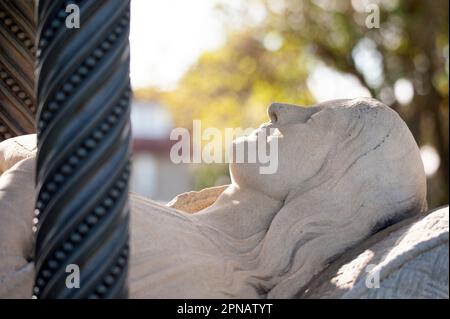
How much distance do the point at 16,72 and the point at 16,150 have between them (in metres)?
0.84

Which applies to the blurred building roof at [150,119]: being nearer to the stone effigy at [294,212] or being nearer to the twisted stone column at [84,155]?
the stone effigy at [294,212]

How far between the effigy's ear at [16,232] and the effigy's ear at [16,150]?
278 mm

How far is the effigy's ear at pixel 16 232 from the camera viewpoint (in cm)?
313

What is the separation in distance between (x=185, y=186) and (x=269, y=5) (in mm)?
14547

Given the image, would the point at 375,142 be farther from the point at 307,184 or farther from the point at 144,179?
the point at 144,179

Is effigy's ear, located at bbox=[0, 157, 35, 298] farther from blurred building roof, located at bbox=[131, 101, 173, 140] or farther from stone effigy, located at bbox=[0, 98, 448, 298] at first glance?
blurred building roof, located at bbox=[131, 101, 173, 140]

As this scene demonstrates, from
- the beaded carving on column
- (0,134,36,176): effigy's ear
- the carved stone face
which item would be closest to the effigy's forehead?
the carved stone face

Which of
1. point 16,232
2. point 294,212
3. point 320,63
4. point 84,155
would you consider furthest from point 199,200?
point 320,63

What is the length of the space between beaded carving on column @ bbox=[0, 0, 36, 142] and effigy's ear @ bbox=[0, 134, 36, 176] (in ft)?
2.15

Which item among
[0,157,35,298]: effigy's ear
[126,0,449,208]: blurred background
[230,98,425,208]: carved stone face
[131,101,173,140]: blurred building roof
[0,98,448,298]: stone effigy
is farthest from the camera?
[131,101,173,140]: blurred building roof

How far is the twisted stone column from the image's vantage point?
8.40ft

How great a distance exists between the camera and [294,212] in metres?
3.49

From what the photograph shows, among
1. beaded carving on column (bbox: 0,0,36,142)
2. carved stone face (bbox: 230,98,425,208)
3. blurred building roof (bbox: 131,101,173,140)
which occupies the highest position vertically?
blurred building roof (bbox: 131,101,173,140)

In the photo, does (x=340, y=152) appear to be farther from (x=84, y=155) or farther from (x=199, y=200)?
(x=84, y=155)
